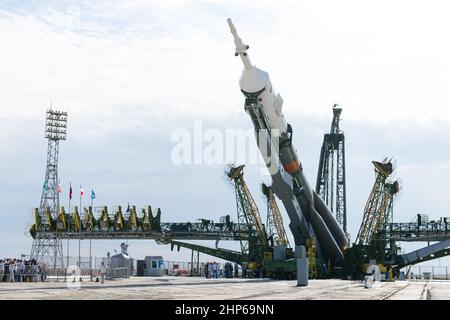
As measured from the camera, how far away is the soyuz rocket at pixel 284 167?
45.1 meters

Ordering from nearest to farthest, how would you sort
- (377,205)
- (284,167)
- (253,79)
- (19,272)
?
(253,79)
(19,272)
(284,167)
(377,205)

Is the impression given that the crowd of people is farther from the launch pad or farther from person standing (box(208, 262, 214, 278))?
person standing (box(208, 262, 214, 278))

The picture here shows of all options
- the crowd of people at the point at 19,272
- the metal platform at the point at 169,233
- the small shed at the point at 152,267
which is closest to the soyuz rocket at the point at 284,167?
the small shed at the point at 152,267

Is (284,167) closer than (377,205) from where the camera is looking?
Yes

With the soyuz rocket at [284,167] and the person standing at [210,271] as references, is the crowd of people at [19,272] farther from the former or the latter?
the person standing at [210,271]

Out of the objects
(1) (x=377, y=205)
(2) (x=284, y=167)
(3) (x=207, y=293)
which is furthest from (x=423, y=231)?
(3) (x=207, y=293)

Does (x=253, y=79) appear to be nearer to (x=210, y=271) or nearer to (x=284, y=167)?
(x=284, y=167)

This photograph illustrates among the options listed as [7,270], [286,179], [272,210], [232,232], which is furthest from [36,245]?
[286,179]

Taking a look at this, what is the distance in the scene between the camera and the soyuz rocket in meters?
45.1

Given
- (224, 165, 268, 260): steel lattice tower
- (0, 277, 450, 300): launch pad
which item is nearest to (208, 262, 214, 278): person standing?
(224, 165, 268, 260): steel lattice tower

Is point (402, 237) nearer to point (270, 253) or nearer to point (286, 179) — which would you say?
point (270, 253)

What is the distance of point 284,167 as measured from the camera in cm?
5153

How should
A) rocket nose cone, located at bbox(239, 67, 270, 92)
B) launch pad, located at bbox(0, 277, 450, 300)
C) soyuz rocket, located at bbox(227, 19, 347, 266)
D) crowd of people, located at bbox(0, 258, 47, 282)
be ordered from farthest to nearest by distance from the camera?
1. crowd of people, located at bbox(0, 258, 47, 282)
2. soyuz rocket, located at bbox(227, 19, 347, 266)
3. rocket nose cone, located at bbox(239, 67, 270, 92)
4. launch pad, located at bbox(0, 277, 450, 300)
